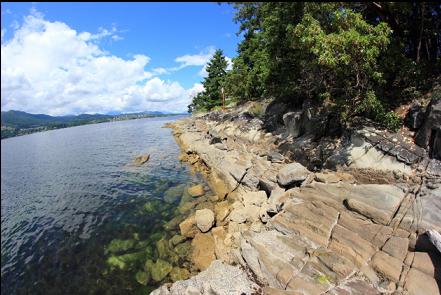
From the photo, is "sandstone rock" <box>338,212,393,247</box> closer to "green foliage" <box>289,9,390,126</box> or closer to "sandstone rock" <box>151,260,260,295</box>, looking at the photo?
"sandstone rock" <box>151,260,260,295</box>

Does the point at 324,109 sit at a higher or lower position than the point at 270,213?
higher

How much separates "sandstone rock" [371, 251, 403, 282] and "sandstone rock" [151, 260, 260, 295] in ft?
15.5

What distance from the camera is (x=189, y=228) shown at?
653 inches

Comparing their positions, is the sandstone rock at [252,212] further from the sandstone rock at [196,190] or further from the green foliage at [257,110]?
the green foliage at [257,110]

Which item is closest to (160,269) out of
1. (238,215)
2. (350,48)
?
(238,215)

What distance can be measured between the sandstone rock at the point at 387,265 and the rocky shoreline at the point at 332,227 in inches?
1.3

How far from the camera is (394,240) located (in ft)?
33.4

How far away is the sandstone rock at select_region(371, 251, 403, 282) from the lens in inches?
357

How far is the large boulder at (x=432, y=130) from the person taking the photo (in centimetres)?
1333

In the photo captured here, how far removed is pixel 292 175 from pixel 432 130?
26.9 feet

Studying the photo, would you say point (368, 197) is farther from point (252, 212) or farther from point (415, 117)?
point (415, 117)

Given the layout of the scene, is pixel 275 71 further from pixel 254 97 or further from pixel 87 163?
pixel 87 163

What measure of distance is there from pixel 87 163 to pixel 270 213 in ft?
132

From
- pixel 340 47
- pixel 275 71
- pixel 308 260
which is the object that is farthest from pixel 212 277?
pixel 275 71
